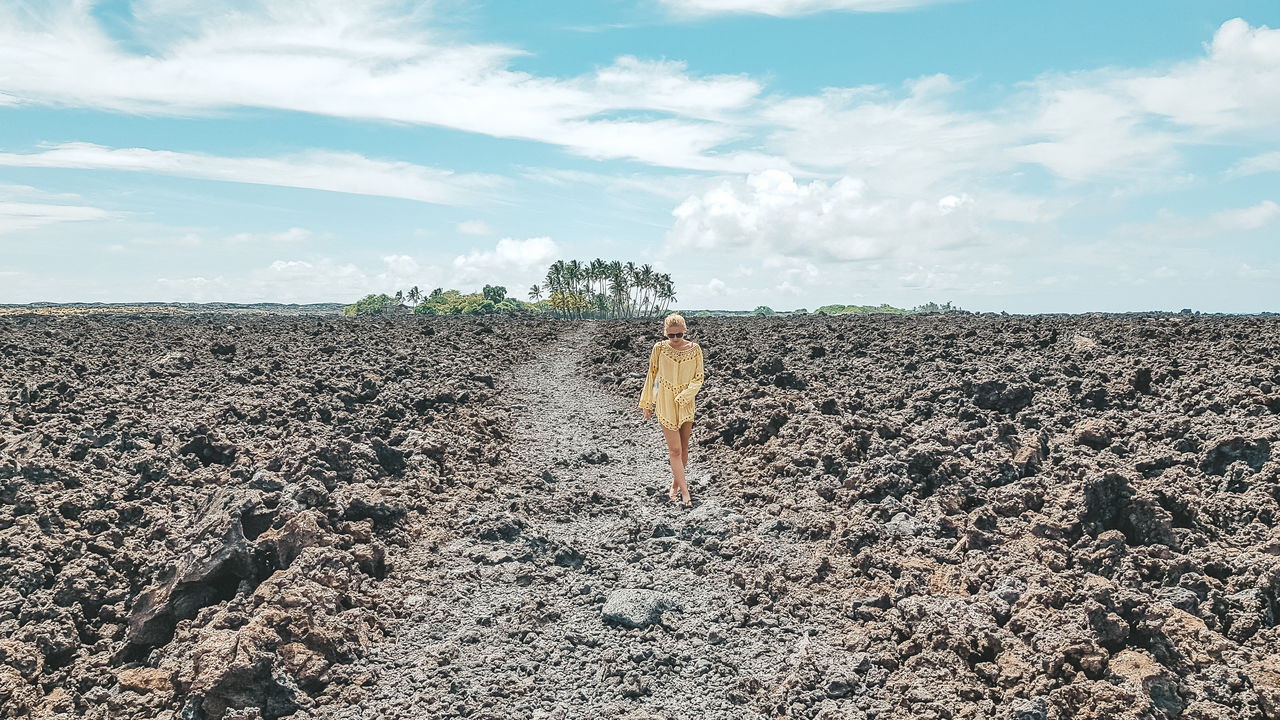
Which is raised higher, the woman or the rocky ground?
the woman

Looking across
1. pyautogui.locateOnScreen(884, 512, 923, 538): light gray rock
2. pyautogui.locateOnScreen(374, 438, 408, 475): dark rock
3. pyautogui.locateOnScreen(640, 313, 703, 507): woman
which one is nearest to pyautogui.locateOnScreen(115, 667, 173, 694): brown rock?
pyautogui.locateOnScreen(374, 438, 408, 475): dark rock

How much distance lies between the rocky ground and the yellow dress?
51.0 inches

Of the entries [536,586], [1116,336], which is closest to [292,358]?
[536,586]

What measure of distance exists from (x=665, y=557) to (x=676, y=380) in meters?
2.59

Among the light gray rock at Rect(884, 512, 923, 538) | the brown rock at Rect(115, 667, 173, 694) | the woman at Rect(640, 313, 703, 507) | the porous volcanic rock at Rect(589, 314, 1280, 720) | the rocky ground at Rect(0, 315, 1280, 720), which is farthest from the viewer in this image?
the woman at Rect(640, 313, 703, 507)

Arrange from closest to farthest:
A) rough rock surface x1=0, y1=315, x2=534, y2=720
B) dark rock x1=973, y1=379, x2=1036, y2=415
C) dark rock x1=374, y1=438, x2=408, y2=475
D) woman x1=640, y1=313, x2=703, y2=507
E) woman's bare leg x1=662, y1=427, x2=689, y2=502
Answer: rough rock surface x1=0, y1=315, x2=534, y2=720
woman x1=640, y1=313, x2=703, y2=507
woman's bare leg x1=662, y1=427, x2=689, y2=502
dark rock x1=374, y1=438, x2=408, y2=475
dark rock x1=973, y1=379, x2=1036, y2=415

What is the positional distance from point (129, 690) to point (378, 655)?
190cm

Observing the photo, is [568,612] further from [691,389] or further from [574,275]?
[574,275]

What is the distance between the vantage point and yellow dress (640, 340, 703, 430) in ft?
34.5

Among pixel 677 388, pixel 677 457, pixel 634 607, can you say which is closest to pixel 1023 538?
pixel 634 607

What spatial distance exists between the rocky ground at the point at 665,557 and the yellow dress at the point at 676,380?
4.25ft

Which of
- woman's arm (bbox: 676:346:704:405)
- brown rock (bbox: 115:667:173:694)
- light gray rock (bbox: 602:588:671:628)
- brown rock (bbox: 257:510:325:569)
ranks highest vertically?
woman's arm (bbox: 676:346:704:405)

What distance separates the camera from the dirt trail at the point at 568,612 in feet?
20.4

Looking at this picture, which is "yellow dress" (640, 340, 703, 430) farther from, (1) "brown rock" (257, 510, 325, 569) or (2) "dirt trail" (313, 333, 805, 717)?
(1) "brown rock" (257, 510, 325, 569)
